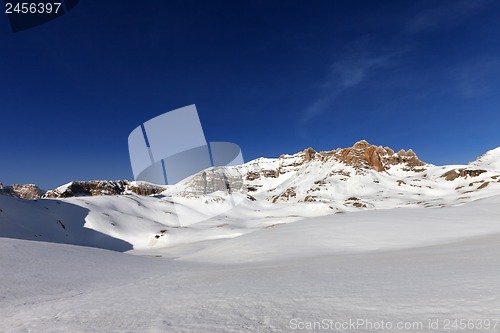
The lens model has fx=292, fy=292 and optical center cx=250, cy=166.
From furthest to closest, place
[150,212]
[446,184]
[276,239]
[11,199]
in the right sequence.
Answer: [446,184] → [150,212] → [11,199] → [276,239]

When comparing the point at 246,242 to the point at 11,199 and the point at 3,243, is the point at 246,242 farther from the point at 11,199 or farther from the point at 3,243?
the point at 11,199

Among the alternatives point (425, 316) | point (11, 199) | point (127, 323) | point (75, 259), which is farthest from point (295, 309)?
point (11, 199)

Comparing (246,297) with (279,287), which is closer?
(246,297)

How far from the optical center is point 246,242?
2078 centimetres

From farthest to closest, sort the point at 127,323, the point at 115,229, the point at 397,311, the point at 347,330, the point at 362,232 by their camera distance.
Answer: the point at 115,229 → the point at 362,232 → the point at 127,323 → the point at 397,311 → the point at 347,330

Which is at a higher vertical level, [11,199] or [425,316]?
[11,199]

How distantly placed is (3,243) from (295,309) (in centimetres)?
1376

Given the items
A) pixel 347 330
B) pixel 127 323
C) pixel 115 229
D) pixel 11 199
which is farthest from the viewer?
pixel 115 229

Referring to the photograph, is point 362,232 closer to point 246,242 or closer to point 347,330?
point 246,242

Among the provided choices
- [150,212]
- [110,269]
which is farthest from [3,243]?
[150,212]

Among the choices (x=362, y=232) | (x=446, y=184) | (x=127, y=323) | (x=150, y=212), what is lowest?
(x=127, y=323)

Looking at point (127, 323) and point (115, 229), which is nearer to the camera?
point (127, 323)

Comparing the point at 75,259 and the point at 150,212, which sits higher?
the point at 150,212

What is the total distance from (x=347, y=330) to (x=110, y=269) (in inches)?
442
